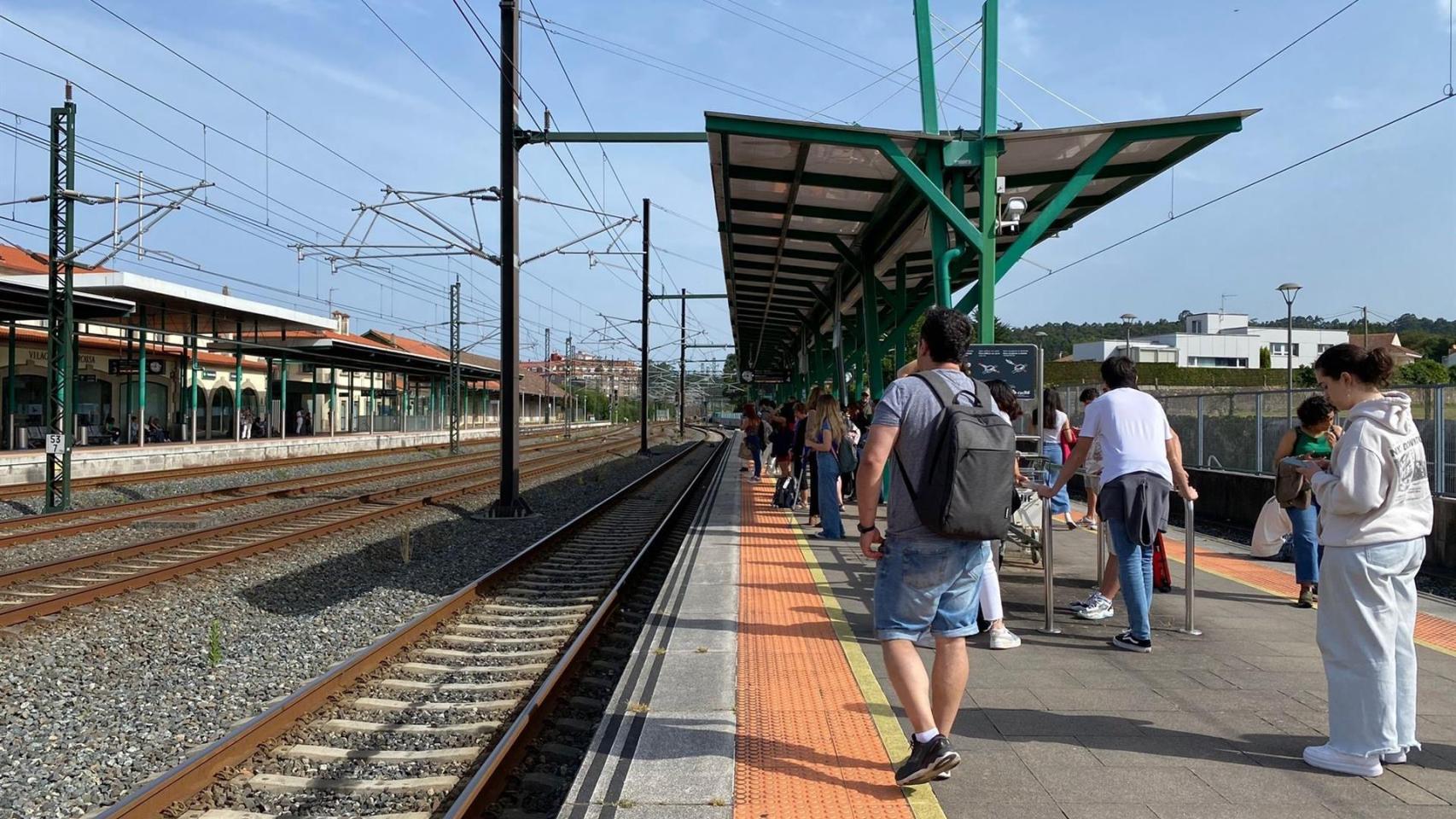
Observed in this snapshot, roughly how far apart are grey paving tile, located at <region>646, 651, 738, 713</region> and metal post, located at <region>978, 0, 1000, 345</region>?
4754 mm

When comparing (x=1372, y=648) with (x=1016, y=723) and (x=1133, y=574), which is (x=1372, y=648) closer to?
(x=1016, y=723)

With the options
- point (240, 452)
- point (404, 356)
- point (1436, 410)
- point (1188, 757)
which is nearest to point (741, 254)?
point (1436, 410)

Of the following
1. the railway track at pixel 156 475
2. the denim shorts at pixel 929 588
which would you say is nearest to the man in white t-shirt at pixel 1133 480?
the denim shorts at pixel 929 588

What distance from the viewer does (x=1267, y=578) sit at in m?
8.31

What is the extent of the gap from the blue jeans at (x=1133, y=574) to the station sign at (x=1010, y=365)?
2786 mm

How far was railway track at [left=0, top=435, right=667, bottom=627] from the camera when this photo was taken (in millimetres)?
8086

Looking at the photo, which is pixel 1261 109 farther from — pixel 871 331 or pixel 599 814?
pixel 599 814

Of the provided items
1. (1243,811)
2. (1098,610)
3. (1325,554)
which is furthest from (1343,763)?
(1098,610)

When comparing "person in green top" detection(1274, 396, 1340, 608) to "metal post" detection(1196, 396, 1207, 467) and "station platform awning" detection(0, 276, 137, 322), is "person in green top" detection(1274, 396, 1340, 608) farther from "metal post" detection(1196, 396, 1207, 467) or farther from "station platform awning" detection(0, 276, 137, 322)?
"station platform awning" detection(0, 276, 137, 322)

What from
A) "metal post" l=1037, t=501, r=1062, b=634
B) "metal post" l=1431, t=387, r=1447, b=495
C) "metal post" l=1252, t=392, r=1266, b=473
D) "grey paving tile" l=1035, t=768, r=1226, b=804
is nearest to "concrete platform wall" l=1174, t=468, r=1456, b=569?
"metal post" l=1252, t=392, r=1266, b=473

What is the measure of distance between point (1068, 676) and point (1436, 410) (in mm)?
8367

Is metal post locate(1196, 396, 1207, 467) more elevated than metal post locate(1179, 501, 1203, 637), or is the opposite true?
metal post locate(1196, 396, 1207, 467)

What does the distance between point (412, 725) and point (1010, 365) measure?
5.49 metres

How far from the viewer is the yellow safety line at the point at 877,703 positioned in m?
→ 3.46
